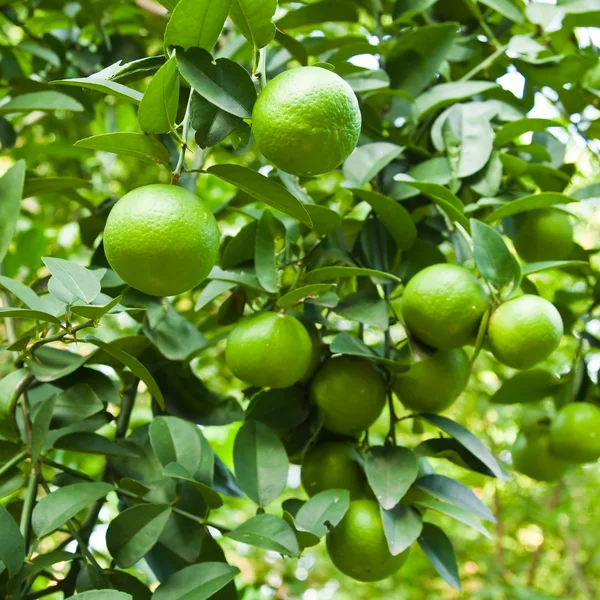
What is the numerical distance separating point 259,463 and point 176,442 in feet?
0.31

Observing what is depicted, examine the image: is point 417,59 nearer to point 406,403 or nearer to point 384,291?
point 384,291

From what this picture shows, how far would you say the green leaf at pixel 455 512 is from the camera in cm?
70

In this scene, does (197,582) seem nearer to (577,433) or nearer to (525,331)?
(525,331)

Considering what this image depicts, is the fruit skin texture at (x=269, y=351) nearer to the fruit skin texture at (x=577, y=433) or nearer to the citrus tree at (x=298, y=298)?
the citrus tree at (x=298, y=298)

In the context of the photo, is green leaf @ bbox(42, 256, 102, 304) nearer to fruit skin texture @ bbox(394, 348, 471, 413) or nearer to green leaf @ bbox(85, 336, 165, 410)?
green leaf @ bbox(85, 336, 165, 410)

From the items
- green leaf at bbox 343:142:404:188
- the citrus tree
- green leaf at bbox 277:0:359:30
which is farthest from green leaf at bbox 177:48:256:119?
green leaf at bbox 277:0:359:30

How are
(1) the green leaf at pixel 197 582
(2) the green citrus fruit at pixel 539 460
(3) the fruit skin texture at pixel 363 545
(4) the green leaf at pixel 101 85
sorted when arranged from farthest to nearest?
1. (2) the green citrus fruit at pixel 539 460
2. (3) the fruit skin texture at pixel 363 545
3. (1) the green leaf at pixel 197 582
4. (4) the green leaf at pixel 101 85

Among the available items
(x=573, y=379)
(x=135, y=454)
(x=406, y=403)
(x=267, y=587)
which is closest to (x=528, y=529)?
(x=267, y=587)

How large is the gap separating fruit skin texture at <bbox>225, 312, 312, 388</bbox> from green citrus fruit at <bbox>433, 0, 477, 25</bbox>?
70 centimetres

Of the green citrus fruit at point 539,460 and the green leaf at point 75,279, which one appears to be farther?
the green citrus fruit at point 539,460

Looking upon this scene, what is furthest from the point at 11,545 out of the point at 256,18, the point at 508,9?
the point at 508,9

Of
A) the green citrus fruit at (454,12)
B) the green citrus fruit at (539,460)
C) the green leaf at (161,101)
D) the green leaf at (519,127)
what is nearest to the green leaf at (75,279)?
the green leaf at (161,101)

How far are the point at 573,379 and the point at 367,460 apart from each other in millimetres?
390

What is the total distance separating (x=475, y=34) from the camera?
112cm
